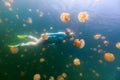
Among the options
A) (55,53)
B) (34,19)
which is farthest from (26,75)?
(34,19)

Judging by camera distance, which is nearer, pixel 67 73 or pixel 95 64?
pixel 67 73

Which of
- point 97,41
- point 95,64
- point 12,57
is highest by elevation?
point 12,57

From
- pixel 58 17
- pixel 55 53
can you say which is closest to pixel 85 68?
pixel 55 53

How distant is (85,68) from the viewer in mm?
18109

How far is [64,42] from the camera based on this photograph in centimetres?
1725

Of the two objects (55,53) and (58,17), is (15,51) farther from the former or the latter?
(58,17)

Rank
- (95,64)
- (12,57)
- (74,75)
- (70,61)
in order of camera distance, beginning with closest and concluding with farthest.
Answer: (12,57) < (74,75) < (70,61) < (95,64)

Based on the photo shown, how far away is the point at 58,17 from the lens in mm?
19609

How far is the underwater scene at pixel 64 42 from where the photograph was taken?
1590 centimetres

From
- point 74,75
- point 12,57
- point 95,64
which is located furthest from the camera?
point 95,64

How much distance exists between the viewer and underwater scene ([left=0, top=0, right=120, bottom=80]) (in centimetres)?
1590

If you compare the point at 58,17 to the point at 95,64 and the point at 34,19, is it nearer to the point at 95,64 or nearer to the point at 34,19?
the point at 34,19

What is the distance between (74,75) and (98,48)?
401 cm

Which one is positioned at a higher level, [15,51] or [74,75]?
[15,51]
